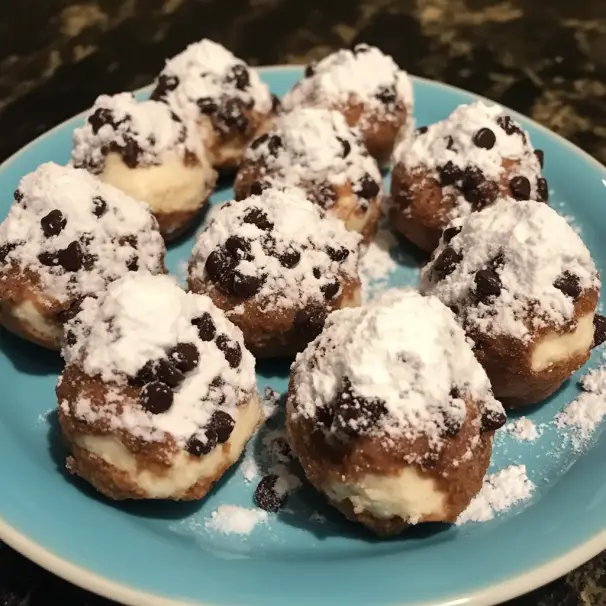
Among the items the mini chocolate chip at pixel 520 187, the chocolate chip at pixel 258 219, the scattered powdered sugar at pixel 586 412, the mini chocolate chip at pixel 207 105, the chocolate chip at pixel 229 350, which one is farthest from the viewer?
the mini chocolate chip at pixel 207 105

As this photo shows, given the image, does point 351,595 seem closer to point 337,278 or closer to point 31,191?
point 337,278

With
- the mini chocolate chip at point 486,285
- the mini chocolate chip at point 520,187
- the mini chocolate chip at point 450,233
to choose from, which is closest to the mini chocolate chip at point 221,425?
the mini chocolate chip at point 486,285

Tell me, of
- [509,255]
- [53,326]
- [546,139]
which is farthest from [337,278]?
[546,139]

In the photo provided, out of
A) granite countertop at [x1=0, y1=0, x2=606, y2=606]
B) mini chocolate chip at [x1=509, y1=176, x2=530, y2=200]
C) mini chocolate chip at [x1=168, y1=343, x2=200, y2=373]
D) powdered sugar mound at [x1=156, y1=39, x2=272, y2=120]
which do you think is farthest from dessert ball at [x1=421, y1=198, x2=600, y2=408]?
granite countertop at [x1=0, y1=0, x2=606, y2=606]

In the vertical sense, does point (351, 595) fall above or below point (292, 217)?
below

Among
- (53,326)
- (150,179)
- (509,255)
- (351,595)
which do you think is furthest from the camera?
(150,179)

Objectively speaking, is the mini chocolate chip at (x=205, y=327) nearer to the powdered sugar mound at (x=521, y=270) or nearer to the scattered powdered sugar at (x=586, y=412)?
the powdered sugar mound at (x=521, y=270)

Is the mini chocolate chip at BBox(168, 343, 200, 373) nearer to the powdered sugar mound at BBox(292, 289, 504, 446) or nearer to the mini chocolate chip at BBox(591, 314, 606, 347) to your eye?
the powdered sugar mound at BBox(292, 289, 504, 446)
